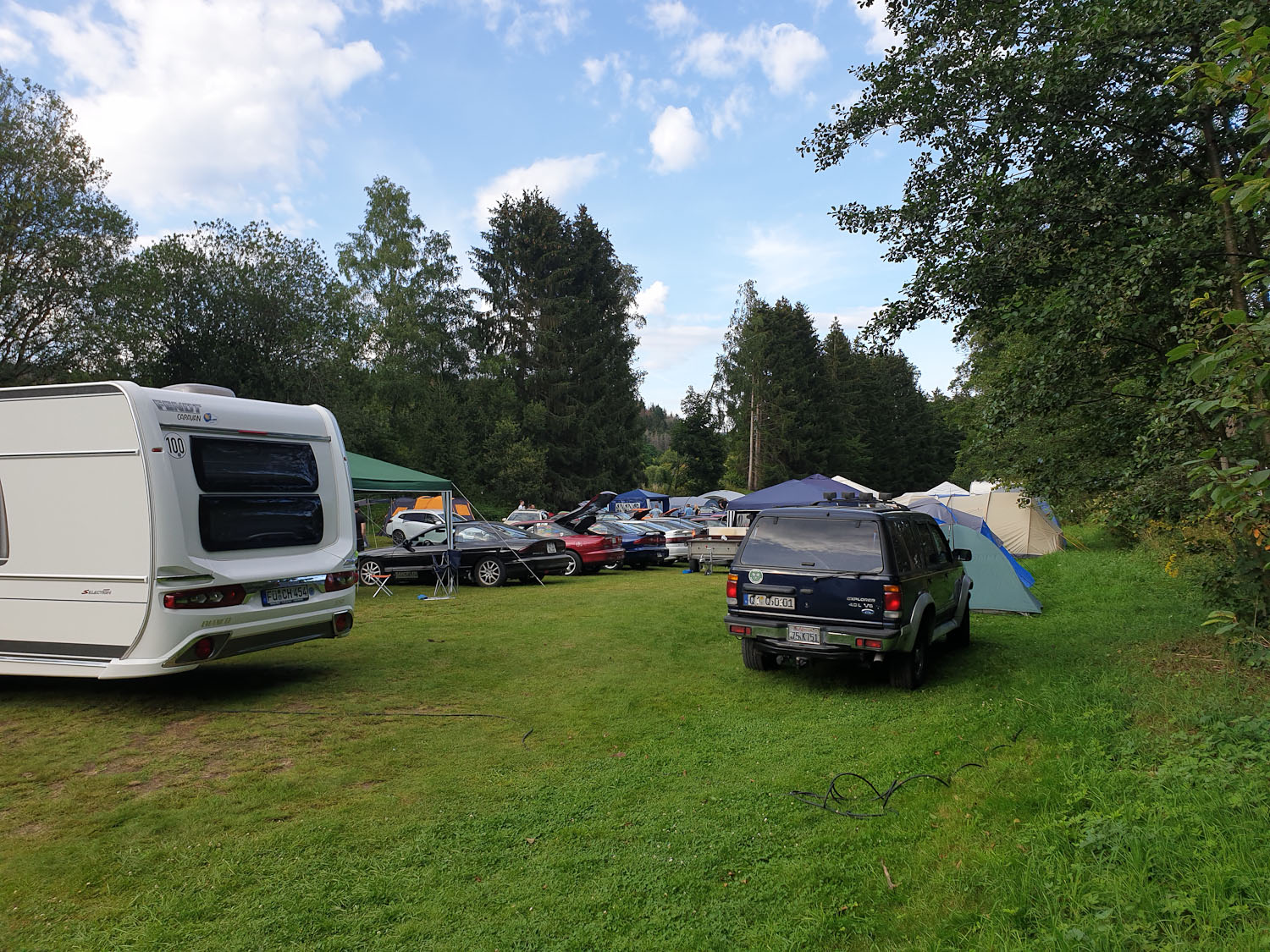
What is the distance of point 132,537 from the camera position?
6086mm

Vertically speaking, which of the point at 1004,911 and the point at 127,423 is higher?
the point at 127,423

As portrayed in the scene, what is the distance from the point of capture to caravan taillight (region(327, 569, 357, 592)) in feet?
24.5

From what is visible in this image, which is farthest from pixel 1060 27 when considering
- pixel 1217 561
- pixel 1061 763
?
pixel 1061 763

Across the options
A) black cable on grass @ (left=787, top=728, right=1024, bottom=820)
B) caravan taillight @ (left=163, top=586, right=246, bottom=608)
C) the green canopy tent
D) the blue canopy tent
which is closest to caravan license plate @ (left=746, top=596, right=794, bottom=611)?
black cable on grass @ (left=787, top=728, right=1024, bottom=820)

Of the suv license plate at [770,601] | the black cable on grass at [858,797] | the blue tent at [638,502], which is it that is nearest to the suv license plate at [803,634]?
the suv license plate at [770,601]

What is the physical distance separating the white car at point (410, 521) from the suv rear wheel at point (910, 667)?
2354 centimetres

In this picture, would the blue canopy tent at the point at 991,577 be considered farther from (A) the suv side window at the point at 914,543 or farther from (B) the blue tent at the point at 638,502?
(B) the blue tent at the point at 638,502

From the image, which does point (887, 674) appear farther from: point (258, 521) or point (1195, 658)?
point (258, 521)

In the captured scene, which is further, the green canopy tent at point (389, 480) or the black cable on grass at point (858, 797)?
the green canopy tent at point (389, 480)

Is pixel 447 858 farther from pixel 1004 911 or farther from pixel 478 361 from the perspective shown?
pixel 478 361

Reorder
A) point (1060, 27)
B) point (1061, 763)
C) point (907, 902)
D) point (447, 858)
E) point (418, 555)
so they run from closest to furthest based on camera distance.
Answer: point (907, 902), point (447, 858), point (1061, 763), point (1060, 27), point (418, 555)

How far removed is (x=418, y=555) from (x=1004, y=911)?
14.4m

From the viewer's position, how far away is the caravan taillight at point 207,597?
6035mm

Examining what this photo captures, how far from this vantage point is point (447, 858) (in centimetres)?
386
